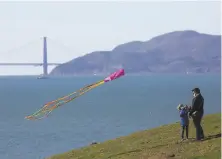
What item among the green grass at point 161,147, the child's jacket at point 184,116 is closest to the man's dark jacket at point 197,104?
the green grass at point 161,147

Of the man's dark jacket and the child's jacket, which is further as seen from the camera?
the child's jacket

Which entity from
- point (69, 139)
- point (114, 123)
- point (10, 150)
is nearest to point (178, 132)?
point (10, 150)

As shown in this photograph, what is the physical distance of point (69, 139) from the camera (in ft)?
169

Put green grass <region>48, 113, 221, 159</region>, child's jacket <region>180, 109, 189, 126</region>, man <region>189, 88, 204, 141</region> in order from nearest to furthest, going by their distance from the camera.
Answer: green grass <region>48, 113, 221, 159</region> → man <region>189, 88, 204, 141</region> → child's jacket <region>180, 109, 189, 126</region>

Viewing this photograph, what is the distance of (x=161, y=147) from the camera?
882 inches

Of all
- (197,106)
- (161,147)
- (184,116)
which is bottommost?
(161,147)

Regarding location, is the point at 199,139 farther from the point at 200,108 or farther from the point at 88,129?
the point at 88,129

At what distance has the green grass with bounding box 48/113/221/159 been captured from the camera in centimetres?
2028

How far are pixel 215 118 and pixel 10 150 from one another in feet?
72.2

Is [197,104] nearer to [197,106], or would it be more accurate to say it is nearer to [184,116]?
[197,106]

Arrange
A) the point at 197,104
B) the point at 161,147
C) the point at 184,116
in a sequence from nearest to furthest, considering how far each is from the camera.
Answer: the point at 197,104 < the point at 161,147 < the point at 184,116

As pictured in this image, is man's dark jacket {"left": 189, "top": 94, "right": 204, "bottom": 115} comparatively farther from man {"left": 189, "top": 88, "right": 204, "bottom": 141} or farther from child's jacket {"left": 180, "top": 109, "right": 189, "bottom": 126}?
child's jacket {"left": 180, "top": 109, "right": 189, "bottom": 126}

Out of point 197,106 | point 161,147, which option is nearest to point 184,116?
point 161,147

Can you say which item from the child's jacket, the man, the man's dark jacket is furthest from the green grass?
the man's dark jacket
